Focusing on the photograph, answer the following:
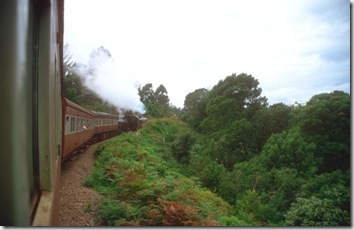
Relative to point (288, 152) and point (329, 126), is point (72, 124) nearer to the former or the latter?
point (329, 126)

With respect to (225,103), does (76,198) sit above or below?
below

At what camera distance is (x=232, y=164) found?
9.43m

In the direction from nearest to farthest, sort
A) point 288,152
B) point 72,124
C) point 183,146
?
point 72,124 < point 288,152 < point 183,146

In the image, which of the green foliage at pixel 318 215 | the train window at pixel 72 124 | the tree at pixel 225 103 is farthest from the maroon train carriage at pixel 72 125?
the tree at pixel 225 103

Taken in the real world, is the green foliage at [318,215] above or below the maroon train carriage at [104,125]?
below

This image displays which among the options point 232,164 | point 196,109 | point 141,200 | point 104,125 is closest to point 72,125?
point 141,200

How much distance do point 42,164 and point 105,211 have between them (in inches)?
93.9

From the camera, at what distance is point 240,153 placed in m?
9.36

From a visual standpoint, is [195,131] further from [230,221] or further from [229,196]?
[230,221]

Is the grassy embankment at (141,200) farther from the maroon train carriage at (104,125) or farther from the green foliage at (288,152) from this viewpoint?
the green foliage at (288,152)

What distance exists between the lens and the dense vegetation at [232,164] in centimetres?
407

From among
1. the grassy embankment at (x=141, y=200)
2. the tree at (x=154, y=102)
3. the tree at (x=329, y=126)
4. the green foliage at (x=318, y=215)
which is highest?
the tree at (x=154, y=102)

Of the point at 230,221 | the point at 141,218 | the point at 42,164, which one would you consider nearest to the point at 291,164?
the point at 230,221

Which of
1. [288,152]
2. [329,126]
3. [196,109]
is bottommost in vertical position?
[288,152]
